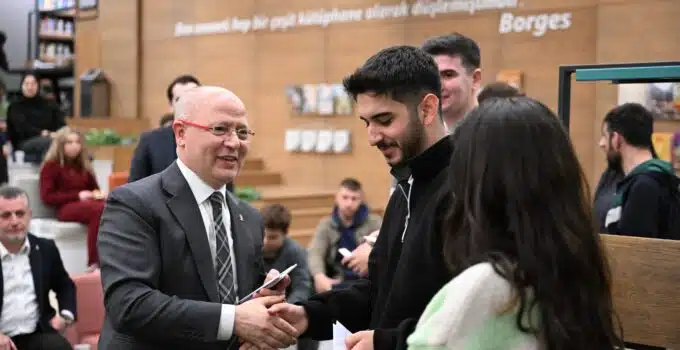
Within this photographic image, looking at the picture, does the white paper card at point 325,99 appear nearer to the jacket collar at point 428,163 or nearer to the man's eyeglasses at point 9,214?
the man's eyeglasses at point 9,214

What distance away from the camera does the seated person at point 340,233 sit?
6578 mm

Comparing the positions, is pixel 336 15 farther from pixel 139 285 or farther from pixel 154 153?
pixel 139 285

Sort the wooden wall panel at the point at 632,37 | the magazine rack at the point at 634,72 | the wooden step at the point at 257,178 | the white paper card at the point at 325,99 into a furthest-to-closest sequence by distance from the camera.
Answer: the wooden step at the point at 257,178 → the white paper card at the point at 325,99 → the wooden wall panel at the point at 632,37 → the magazine rack at the point at 634,72

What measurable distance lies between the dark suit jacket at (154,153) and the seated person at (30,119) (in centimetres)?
634

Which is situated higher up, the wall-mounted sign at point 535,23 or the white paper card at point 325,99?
the wall-mounted sign at point 535,23

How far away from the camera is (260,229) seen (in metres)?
2.92

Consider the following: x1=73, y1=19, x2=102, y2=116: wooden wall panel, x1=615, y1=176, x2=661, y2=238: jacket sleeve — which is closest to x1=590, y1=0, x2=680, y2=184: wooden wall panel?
x1=615, y1=176, x2=661, y2=238: jacket sleeve

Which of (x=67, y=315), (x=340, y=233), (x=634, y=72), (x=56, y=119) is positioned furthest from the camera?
(x=56, y=119)

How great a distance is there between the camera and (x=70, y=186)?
8633 millimetres

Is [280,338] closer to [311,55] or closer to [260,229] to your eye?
[260,229]

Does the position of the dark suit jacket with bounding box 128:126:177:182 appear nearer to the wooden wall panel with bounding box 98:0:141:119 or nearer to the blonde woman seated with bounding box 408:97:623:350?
the blonde woman seated with bounding box 408:97:623:350

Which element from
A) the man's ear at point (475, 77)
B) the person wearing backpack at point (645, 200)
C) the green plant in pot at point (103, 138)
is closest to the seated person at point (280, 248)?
the person wearing backpack at point (645, 200)

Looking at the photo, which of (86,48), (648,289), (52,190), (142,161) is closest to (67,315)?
(142,161)

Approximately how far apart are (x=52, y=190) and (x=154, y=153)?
3.90 metres
